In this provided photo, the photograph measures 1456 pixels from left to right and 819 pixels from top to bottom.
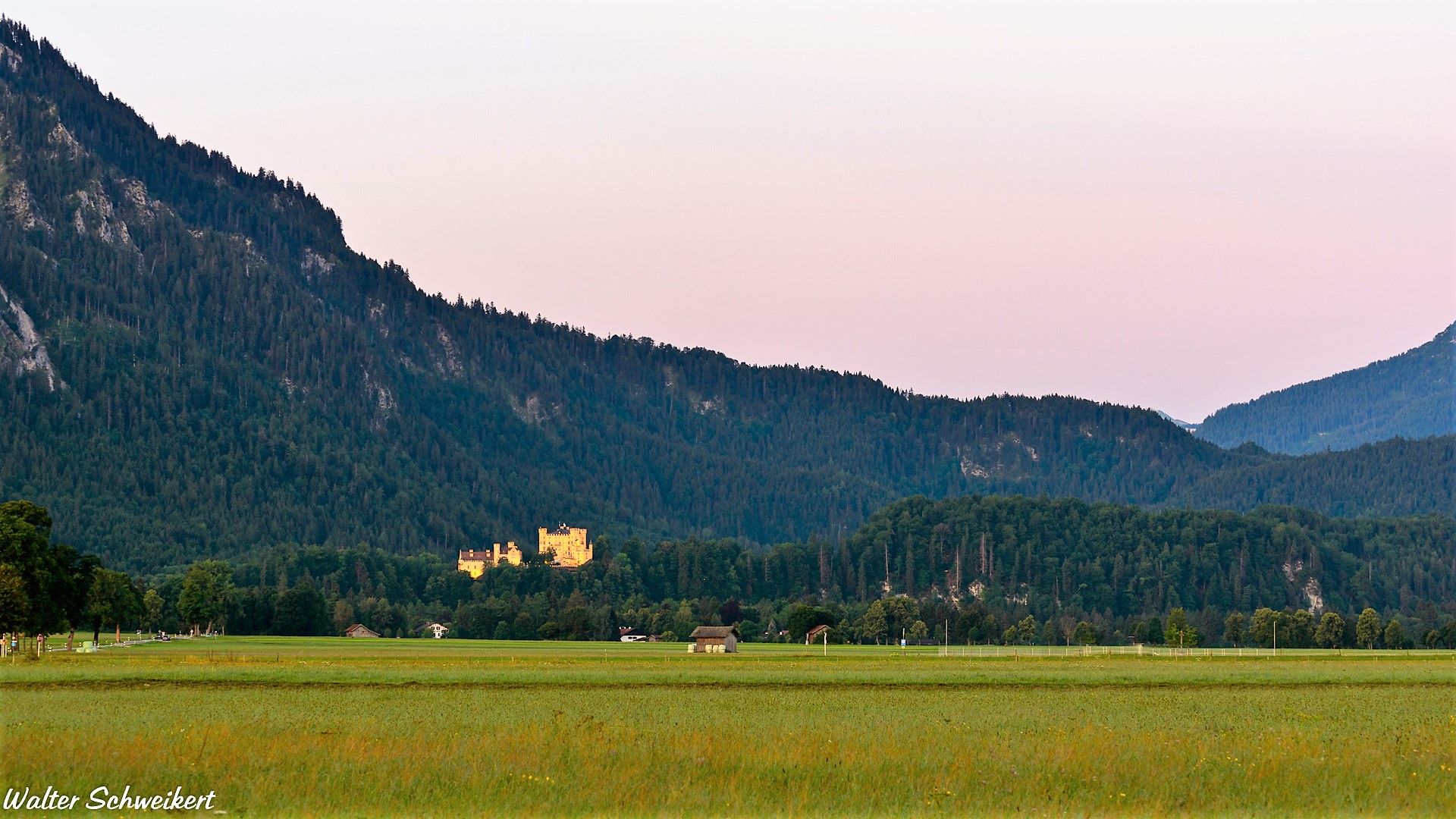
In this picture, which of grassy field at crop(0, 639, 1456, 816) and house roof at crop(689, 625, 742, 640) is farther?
house roof at crop(689, 625, 742, 640)

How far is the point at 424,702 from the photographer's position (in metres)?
64.1

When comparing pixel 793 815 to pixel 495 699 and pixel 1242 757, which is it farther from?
pixel 495 699

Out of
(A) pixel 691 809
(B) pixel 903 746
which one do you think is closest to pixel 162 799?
(A) pixel 691 809

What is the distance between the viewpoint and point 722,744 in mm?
45938
